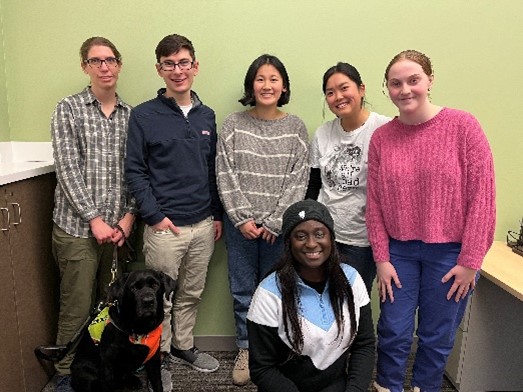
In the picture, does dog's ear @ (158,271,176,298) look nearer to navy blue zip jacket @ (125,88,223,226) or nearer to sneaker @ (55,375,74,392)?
navy blue zip jacket @ (125,88,223,226)

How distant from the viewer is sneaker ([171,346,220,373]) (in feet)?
7.35

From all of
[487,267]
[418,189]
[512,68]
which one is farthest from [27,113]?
[512,68]

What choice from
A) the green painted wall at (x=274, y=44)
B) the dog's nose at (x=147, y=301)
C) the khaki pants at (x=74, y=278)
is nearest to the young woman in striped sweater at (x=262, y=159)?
the green painted wall at (x=274, y=44)

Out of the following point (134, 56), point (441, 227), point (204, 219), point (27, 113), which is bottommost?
point (204, 219)

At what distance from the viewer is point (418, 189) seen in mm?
1551

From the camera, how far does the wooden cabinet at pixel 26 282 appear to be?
177cm

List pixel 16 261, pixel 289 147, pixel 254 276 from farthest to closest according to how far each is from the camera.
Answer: pixel 254 276
pixel 289 147
pixel 16 261

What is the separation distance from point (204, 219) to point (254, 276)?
0.37 m

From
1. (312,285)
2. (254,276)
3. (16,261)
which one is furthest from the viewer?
(254,276)

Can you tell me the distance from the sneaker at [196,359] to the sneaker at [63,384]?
1.65 ft

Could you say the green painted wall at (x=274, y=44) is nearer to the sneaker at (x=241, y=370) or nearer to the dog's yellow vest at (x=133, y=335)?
the dog's yellow vest at (x=133, y=335)

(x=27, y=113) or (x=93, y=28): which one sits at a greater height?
(x=93, y=28)

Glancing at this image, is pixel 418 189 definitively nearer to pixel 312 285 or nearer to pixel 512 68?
pixel 312 285

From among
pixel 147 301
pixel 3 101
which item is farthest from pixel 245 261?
pixel 3 101
